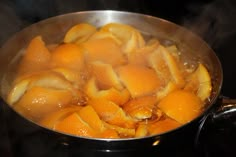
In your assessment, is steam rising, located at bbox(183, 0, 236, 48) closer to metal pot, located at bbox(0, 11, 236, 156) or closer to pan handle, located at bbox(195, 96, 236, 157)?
metal pot, located at bbox(0, 11, 236, 156)

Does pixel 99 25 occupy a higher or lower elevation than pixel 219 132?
higher

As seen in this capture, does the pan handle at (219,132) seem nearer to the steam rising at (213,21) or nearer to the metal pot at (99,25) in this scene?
the metal pot at (99,25)

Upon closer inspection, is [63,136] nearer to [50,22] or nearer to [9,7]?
[50,22]

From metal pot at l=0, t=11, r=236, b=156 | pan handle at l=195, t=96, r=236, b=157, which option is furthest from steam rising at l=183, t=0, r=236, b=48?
pan handle at l=195, t=96, r=236, b=157

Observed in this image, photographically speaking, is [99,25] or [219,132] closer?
[219,132]

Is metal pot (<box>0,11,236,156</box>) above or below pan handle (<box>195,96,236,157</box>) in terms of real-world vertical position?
above

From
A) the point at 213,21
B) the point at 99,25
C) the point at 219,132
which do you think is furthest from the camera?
the point at 213,21

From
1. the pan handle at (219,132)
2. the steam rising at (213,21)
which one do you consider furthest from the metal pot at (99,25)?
the steam rising at (213,21)
